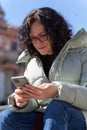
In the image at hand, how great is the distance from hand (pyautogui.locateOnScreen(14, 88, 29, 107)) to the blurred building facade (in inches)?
400

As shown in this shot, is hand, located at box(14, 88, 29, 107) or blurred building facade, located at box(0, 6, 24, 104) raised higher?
hand, located at box(14, 88, 29, 107)

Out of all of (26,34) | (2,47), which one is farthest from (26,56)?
(2,47)

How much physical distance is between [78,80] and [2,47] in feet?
36.0

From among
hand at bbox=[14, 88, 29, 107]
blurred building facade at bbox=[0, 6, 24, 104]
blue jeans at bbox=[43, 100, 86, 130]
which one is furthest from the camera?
blurred building facade at bbox=[0, 6, 24, 104]

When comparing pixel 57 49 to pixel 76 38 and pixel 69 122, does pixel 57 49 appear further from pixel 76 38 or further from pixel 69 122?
pixel 69 122

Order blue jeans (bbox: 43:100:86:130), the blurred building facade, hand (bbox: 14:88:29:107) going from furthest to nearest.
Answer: the blurred building facade → hand (bbox: 14:88:29:107) → blue jeans (bbox: 43:100:86:130)

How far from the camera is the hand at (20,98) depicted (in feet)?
4.34

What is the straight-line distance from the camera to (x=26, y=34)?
1.47 metres

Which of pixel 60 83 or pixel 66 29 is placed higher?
pixel 66 29

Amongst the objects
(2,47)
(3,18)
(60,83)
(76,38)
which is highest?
(76,38)

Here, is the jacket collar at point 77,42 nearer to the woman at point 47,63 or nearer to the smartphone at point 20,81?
the woman at point 47,63

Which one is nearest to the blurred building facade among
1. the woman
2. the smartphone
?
the woman

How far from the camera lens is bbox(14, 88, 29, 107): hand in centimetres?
132

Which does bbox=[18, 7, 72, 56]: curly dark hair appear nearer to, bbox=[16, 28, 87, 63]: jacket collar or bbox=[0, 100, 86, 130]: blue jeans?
bbox=[16, 28, 87, 63]: jacket collar
